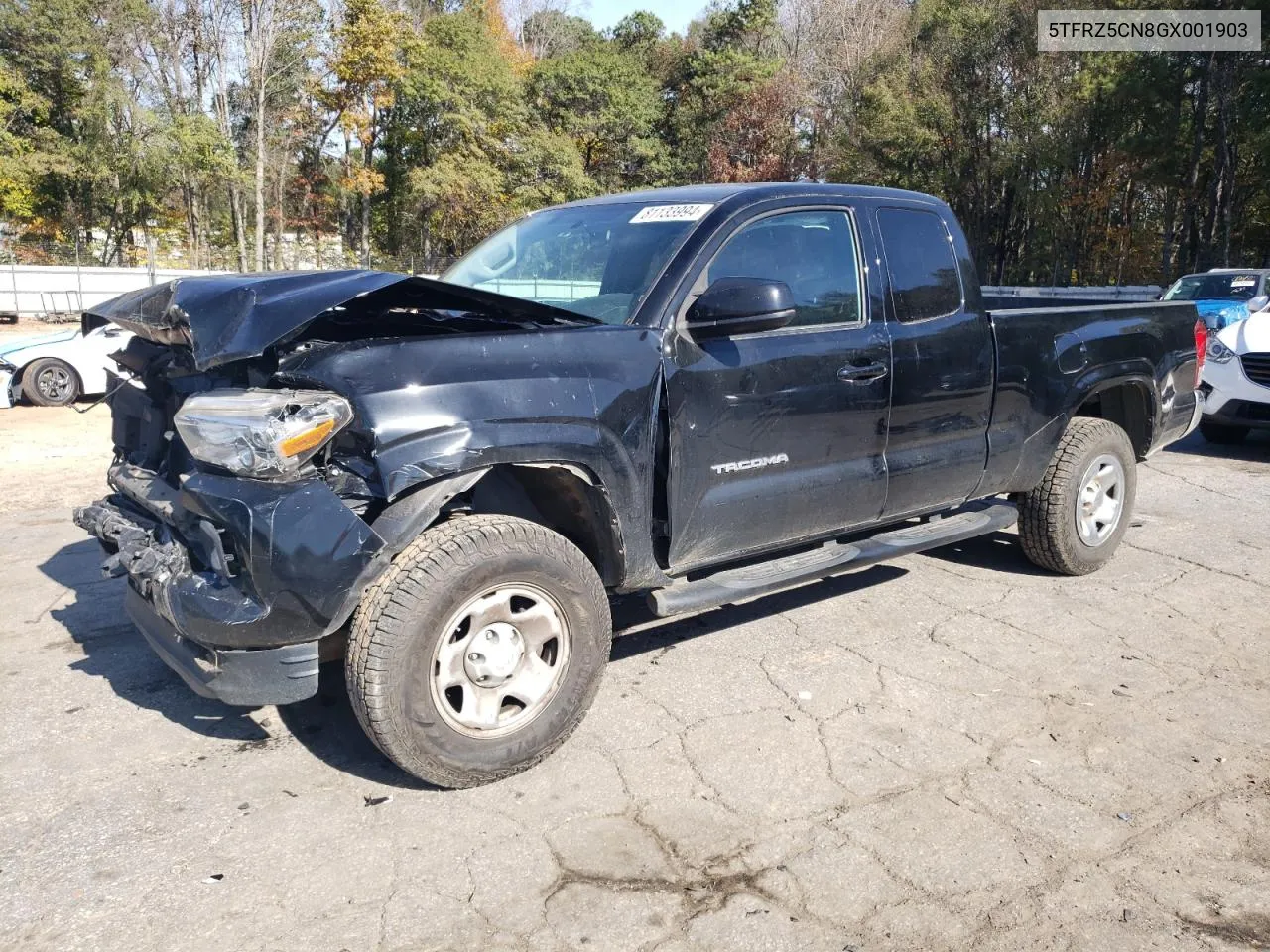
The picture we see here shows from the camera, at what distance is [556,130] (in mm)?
43406

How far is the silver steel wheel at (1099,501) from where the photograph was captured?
17.6 ft

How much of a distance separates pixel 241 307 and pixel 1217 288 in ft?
54.1

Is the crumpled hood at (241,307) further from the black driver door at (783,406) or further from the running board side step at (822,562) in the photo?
the running board side step at (822,562)

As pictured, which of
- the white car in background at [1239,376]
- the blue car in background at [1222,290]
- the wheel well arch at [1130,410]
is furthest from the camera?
the blue car in background at [1222,290]

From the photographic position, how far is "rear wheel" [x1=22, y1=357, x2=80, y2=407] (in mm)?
11445

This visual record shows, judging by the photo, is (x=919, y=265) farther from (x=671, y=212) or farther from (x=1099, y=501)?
(x=1099, y=501)

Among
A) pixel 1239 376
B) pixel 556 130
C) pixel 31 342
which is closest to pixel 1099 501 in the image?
pixel 1239 376

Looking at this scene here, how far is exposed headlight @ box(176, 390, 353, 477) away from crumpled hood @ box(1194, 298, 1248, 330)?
12.9 metres

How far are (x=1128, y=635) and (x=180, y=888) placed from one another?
13.5 ft

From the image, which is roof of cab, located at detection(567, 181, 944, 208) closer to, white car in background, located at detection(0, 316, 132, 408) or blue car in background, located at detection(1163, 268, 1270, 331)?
white car in background, located at detection(0, 316, 132, 408)

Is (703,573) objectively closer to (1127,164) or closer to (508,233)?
(508,233)

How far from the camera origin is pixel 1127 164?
32438 mm

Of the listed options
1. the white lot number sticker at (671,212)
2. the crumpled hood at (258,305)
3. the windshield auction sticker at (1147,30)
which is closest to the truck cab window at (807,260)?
the white lot number sticker at (671,212)

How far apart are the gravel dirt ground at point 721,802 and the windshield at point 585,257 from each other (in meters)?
1.58
